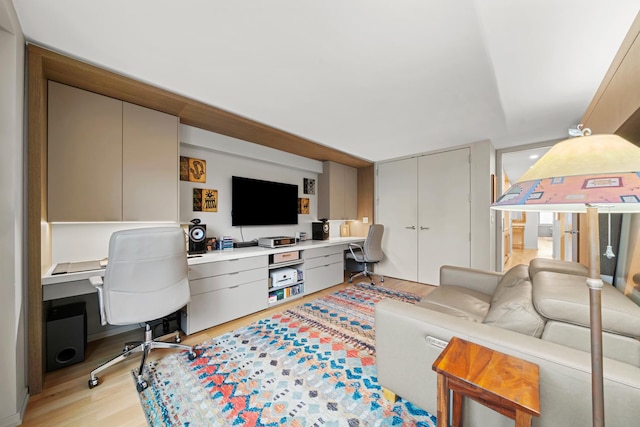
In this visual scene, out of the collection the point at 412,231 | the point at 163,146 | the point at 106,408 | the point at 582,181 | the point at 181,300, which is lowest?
the point at 106,408

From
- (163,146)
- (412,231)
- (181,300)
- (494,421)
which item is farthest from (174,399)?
(412,231)

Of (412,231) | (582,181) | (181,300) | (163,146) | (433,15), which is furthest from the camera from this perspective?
(412,231)

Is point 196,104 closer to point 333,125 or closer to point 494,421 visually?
point 333,125

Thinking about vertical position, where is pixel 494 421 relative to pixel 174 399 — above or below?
above

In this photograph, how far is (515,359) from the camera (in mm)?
944

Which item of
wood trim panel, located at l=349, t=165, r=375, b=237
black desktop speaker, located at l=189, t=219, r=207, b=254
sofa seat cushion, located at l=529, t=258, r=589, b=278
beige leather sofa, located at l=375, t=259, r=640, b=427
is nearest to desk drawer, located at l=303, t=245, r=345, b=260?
wood trim panel, located at l=349, t=165, r=375, b=237

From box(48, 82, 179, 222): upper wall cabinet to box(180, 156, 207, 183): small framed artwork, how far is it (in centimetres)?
42

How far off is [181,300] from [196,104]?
1710 mm

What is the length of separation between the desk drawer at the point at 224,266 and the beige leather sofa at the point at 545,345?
1693 millimetres

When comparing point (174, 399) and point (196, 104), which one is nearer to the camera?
point (174, 399)

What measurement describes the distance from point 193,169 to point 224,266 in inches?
49.2

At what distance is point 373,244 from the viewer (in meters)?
3.95

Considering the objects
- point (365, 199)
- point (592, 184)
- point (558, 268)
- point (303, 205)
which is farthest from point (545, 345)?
point (365, 199)

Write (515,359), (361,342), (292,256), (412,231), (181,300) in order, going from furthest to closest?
1. (412,231)
2. (292,256)
3. (361,342)
4. (181,300)
5. (515,359)
